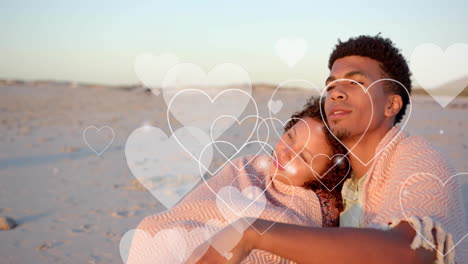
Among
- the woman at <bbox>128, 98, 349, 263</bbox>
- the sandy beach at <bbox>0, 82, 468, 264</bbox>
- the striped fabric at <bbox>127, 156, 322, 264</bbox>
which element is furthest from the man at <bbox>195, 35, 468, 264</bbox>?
the sandy beach at <bbox>0, 82, 468, 264</bbox>

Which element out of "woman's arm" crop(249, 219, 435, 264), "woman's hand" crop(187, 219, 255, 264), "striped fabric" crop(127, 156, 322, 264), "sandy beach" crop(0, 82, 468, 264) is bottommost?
"sandy beach" crop(0, 82, 468, 264)

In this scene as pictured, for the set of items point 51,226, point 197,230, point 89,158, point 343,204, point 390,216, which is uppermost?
point 390,216

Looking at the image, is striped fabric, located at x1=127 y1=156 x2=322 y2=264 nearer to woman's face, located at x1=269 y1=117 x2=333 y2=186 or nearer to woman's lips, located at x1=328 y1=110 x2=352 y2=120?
woman's face, located at x1=269 y1=117 x2=333 y2=186

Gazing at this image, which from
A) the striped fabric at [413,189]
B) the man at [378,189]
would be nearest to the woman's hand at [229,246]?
the man at [378,189]

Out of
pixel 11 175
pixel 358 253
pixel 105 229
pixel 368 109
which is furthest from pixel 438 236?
pixel 11 175

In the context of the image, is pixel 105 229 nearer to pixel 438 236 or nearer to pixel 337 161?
pixel 337 161

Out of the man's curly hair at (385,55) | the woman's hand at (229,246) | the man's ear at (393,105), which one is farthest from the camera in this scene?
the man's curly hair at (385,55)

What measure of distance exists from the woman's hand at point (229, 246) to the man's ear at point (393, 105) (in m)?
1.38

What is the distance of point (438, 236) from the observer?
2.18 meters

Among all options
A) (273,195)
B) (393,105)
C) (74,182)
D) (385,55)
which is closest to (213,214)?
(273,195)

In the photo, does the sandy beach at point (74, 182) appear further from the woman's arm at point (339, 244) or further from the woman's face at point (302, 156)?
the woman's arm at point (339, 244)

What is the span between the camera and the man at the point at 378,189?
211 centimetres

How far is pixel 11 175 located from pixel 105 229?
3.18 metres

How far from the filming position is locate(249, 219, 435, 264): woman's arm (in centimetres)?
209
